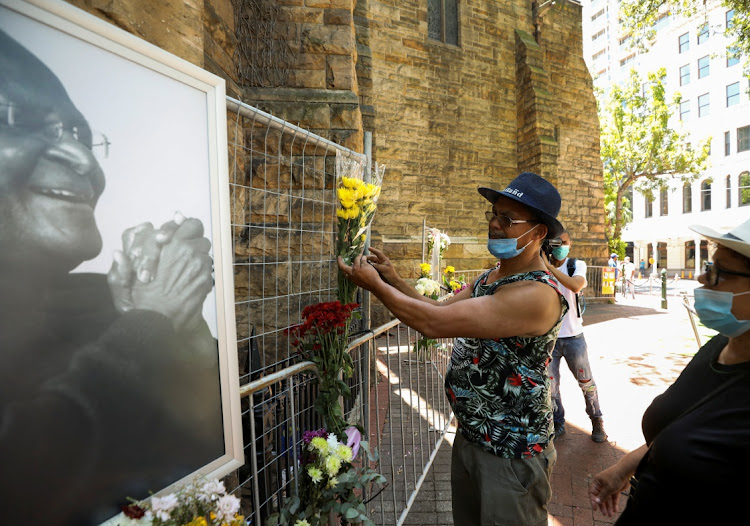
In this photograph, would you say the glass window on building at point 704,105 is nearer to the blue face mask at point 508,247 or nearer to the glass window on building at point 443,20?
the glass window on building at point 443,20

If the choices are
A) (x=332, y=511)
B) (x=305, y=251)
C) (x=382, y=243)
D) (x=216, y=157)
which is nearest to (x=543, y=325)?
(x=332, y=511)

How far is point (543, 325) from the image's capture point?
1645mm

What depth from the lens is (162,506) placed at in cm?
94

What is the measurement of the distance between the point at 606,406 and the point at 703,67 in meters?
35.5

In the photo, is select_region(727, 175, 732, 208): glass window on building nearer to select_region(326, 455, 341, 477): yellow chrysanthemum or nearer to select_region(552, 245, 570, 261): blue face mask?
select_region(552, 245, 570, 261): blue face mask

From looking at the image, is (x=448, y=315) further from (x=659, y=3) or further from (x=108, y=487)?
(x=659, y=3)

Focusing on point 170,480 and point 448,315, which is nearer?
point 170,480

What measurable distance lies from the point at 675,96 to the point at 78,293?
2810 cm

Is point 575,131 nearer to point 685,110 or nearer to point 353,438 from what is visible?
point 353,438

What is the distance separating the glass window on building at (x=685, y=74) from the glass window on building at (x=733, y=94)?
12.5 ft

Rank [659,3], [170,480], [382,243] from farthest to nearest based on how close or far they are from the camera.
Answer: [382,243]
[659,3]
[170,480]

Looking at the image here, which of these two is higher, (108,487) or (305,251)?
(305,251)

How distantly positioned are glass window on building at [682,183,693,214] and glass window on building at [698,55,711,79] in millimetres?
8032

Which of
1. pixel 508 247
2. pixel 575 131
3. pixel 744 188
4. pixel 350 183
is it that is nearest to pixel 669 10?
pixel 575 131
